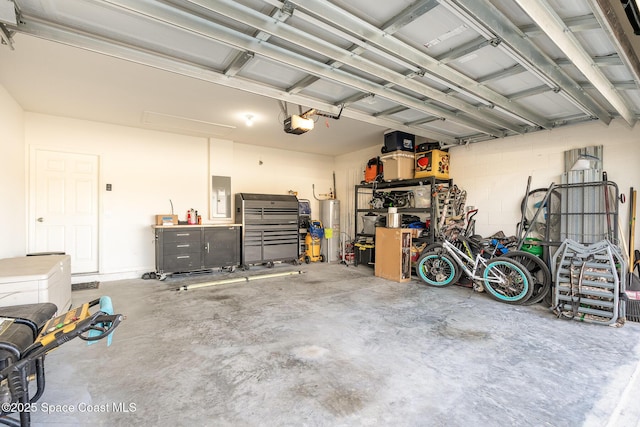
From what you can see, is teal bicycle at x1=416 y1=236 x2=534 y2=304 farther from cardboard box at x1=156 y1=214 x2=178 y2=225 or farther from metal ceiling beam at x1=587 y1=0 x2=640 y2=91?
cardboard box at x1=156 y1=214 x2=178 y2=225

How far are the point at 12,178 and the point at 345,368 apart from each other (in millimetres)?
4905

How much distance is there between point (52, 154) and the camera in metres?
4.69

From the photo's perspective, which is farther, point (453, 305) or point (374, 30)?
point (453, 305)

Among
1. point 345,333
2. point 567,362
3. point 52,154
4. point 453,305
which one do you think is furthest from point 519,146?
point 52,154

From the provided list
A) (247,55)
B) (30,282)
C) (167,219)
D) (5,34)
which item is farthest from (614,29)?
(167,219)

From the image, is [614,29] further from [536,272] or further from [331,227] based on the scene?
[331,227]

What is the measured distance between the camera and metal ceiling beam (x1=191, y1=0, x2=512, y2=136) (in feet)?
6.25

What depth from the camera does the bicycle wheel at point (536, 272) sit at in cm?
380

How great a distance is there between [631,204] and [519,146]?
1.57 m

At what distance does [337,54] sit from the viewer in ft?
7.88

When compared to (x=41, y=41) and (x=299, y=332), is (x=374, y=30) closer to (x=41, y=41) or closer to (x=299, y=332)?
(x=299, y=332)

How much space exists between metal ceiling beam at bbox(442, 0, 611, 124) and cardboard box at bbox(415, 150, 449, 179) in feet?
7.04

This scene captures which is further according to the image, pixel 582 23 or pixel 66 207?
pixel 66 207

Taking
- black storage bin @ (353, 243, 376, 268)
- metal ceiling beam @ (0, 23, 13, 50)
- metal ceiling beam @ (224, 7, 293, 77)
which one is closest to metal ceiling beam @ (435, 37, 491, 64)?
metal ceiling beam @ (224, 7, 293, 77)
